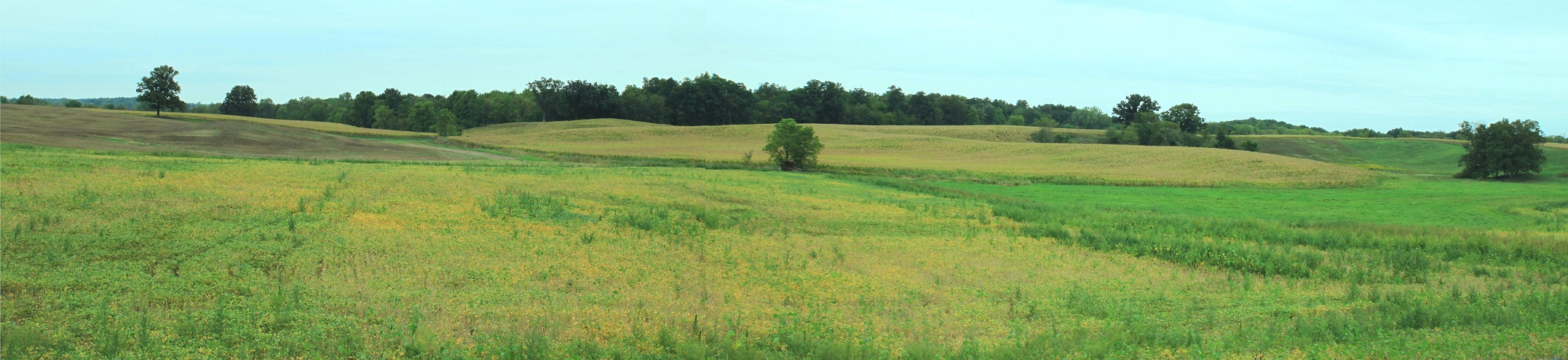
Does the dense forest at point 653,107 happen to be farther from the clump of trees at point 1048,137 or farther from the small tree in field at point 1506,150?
the small tree in field at point 1506,150

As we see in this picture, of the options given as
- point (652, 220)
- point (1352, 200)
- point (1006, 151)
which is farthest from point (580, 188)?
point (1006, 151)

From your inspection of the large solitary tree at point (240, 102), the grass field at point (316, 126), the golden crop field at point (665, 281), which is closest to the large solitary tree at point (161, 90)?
the grass field at point (316, 126)

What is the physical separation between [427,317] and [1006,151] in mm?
73103

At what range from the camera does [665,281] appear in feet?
48.1

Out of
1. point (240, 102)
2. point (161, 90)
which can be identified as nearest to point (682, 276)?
point (161, 90)

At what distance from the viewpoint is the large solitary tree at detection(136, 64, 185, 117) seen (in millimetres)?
81600

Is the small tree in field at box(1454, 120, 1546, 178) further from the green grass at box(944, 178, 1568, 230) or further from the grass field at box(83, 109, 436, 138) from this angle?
the grass field at box(83, 109, 436, 138)

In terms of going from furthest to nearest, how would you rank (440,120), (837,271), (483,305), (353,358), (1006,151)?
(440,120)
(1006,151)
(837,271)
(483,305)
(353,358)

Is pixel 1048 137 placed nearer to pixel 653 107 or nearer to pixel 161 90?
pixel 653 107

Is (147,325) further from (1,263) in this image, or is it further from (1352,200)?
(1352,200)

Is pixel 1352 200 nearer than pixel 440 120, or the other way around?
pixel 1352 200

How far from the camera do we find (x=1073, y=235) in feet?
78.0

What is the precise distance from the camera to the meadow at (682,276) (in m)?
10.3

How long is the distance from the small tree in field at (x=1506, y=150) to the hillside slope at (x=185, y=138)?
7739 centimetres
